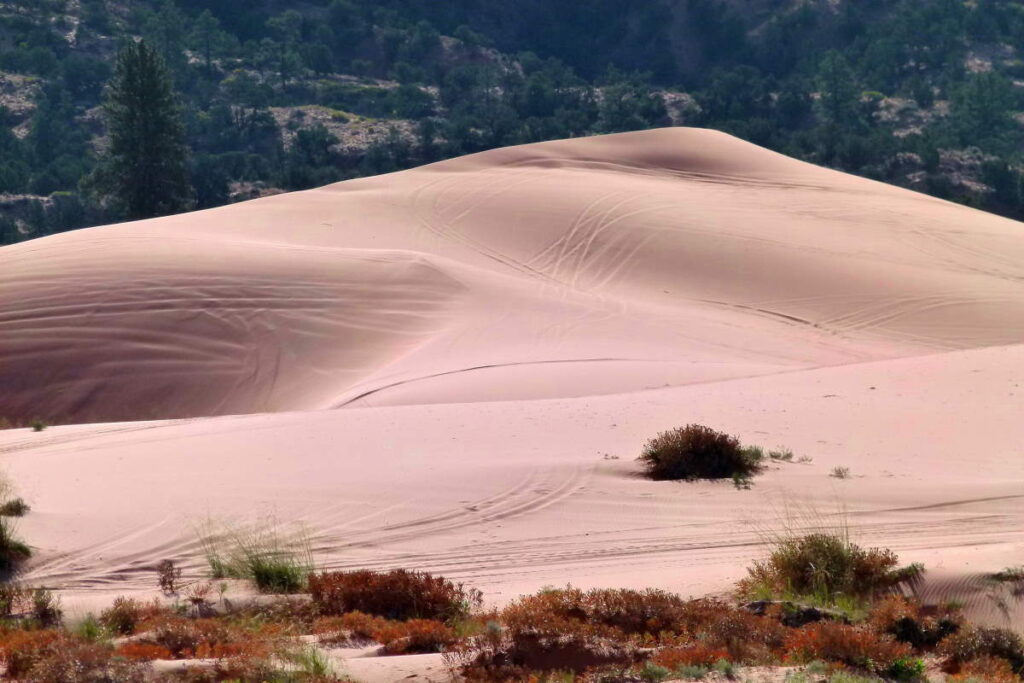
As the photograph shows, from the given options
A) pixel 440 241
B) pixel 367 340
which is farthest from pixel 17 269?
pixel 440 241

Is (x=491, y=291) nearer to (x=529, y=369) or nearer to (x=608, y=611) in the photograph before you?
(x=529, y=369)

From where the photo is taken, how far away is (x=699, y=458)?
10.1 meters

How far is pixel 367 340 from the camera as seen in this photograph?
19.8 metres

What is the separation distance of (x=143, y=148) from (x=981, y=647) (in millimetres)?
46617

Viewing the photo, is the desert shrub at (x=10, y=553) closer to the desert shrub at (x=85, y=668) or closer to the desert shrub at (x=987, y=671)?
the desert shrub at (x=85, y=668)

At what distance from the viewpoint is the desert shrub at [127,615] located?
248 inches

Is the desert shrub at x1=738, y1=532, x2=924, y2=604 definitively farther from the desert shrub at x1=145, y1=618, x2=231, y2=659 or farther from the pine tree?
the pine tree

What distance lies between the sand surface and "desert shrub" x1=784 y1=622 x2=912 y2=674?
3.54 ft

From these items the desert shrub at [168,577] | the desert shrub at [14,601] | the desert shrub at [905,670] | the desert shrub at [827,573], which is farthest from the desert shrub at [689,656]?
the desert shrub at [14,601]

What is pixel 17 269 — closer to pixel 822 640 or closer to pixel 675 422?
pixel 675 422

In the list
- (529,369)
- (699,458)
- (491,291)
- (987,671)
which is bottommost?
(987,671)

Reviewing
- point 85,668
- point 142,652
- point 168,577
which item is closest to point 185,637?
point 142,652

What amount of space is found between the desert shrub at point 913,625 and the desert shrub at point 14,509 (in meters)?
5.80

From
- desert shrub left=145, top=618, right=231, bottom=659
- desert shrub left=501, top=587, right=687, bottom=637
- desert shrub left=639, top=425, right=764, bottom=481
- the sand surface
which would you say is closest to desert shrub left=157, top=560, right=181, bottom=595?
the sand surface
